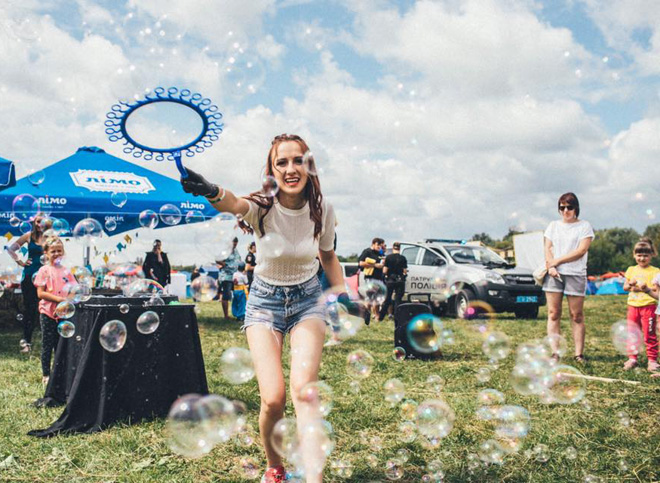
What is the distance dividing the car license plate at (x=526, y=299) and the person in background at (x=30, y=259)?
27.4ft

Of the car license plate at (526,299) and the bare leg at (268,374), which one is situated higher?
the bare leg at (268,374)

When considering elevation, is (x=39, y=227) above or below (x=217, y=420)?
above

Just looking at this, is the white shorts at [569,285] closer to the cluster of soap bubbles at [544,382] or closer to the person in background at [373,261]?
the cluster of soap bubbles at [544,382]

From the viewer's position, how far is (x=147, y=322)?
361 cm

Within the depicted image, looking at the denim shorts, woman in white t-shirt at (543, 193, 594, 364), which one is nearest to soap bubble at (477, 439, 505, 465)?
the denim shorts

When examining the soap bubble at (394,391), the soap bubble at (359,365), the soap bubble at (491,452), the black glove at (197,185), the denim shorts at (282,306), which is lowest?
the soap bubble at (491,452)

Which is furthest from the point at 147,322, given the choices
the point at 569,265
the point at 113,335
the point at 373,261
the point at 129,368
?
the point at 373,261

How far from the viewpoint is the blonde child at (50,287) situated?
4.52 metres

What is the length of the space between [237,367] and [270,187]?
3.12 feet

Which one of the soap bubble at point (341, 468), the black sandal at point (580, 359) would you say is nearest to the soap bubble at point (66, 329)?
the soap bubble at point (341, 468)

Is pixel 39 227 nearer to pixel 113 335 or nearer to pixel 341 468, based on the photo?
pixel 113 335

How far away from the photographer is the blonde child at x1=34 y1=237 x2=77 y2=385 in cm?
452

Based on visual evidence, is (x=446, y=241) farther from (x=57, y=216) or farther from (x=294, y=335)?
(x=294, y=335)

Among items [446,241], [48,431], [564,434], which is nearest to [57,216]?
[48,431]
